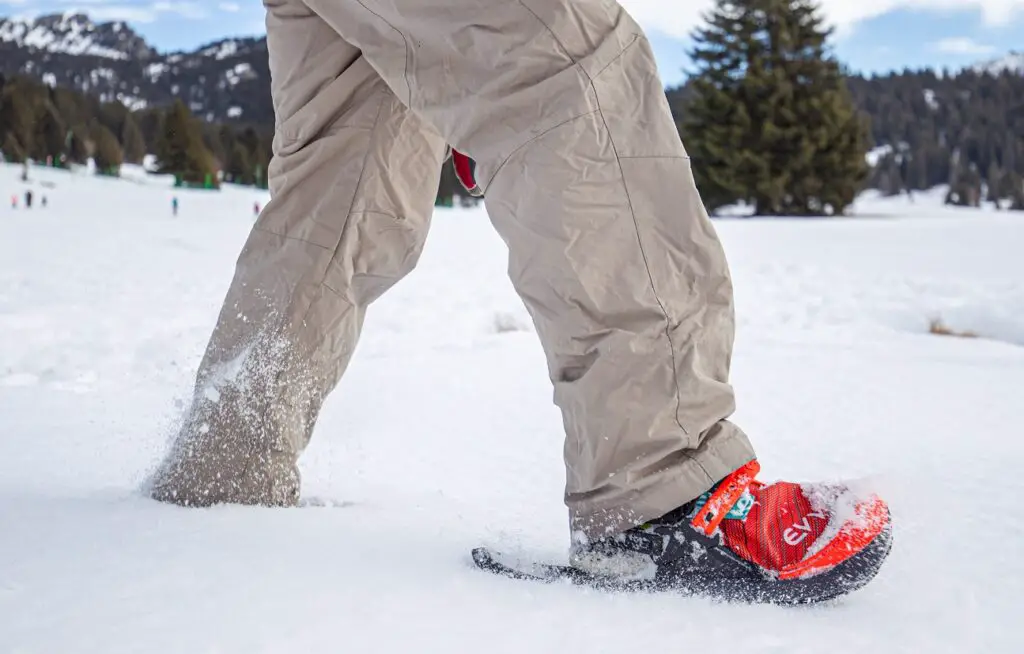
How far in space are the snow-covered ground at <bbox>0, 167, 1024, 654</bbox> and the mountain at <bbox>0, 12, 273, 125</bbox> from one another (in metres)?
109

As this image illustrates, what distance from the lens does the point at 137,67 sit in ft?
475

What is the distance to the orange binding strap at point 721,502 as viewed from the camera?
80 centimetres

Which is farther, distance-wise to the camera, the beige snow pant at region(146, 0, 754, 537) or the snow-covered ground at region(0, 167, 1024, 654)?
the beige snow pant at region(146, 0, 754, 537)

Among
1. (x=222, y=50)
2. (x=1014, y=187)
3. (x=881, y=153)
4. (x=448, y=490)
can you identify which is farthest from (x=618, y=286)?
(x=222, y=50)

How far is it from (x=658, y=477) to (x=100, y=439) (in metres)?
1.20

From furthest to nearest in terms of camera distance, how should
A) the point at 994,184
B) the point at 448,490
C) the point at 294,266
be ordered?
the point at 994,184 → the point at 448,490 → the point at 294,266

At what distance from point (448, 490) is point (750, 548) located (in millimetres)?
596

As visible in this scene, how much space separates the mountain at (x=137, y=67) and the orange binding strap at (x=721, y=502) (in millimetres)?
111172

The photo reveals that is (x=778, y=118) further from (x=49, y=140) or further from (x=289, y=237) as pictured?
(x=49, y=140)

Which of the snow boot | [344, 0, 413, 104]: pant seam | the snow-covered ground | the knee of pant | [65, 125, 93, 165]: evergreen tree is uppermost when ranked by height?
[65, 125, 93, 165]: evergreen tree

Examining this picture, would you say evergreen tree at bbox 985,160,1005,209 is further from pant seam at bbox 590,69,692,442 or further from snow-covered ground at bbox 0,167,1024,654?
pant seam at bbox 590,69,692,442

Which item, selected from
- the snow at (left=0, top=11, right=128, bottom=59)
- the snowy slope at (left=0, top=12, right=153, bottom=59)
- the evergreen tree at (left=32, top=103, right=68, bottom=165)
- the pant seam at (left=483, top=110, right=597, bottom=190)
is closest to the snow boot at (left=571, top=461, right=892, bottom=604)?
the pant seam at (left=483, top=110, right=597, bottom=190)

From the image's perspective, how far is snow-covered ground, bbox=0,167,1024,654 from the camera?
2.18 feet

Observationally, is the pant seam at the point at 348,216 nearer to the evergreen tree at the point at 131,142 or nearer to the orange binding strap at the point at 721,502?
the orange binding strap at the point at 721,502
